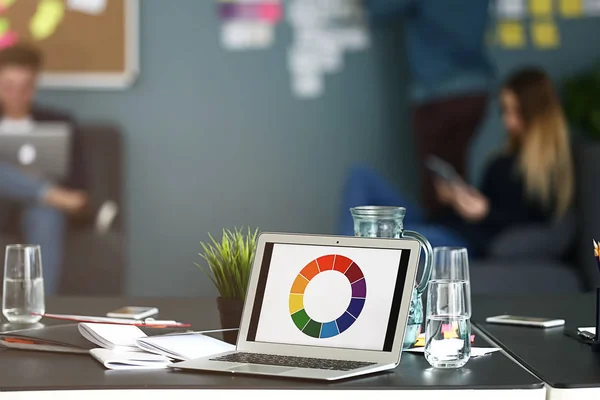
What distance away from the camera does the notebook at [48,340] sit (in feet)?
4.11

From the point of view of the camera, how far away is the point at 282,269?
128cm

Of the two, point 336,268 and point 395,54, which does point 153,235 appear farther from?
point 336,268

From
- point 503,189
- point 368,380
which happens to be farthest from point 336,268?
point 503,189

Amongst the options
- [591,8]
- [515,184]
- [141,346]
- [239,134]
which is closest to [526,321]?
[141,346]

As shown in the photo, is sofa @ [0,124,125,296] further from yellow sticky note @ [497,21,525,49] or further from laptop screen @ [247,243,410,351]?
laptop screen @ [247,243,410,351]

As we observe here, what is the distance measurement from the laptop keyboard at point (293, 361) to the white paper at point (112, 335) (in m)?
0.14

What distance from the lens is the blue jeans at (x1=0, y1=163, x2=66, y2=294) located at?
13.6 feet

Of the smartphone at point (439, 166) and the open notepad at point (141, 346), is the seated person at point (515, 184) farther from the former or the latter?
the open notepad at point (141, 346)

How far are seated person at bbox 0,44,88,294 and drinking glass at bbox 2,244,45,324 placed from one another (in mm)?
2656

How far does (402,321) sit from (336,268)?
129 millimetres

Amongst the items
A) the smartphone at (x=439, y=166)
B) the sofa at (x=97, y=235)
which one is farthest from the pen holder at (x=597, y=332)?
the sofa at (x=97, y=235)

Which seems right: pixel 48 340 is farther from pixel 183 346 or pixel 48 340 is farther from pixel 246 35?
pixel 246 35

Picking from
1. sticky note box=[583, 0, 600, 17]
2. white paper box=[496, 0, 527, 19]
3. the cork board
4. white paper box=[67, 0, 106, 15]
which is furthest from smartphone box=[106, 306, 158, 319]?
sticky note box=[583, 0, 600, 17]
